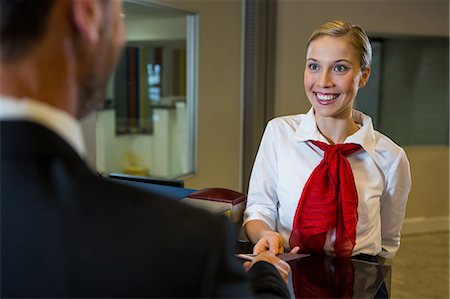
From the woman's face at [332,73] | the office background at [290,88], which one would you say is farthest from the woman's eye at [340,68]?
the office background at [290,88]

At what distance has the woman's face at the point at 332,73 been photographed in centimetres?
151

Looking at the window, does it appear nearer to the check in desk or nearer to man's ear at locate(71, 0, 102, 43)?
the check in desk

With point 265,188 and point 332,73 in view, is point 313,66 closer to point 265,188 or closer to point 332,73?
point 332,73

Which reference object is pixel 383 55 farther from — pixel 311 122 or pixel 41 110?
pixel 41 110

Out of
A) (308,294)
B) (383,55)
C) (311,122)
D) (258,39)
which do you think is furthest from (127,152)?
(308,294)

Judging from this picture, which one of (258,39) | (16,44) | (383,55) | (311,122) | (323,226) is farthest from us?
(383,55)

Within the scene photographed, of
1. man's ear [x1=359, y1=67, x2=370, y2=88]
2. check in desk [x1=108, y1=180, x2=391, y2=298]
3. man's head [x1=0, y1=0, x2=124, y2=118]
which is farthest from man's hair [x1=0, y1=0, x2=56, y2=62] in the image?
man's ear [x1=359, y1=67, x2=370, y2=88]

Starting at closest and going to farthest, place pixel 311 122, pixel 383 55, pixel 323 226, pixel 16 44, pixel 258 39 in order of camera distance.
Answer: pixel 16 44
pixel 323 226
pixel 311 122
pixel 258 39
pixel 383 55

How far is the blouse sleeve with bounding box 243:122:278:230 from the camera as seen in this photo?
161cm

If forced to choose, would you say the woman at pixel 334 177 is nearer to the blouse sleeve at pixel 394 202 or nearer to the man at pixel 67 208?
the blouse sleeve at pixel 394 202

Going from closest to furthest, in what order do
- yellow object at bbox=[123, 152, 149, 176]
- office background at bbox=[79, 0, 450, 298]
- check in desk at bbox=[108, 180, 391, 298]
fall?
check in desk at bbox=[108, 180, 391, 298] → office background at bbox=[79, 0, 450, 298] → yellow object at bbox=[123, 152, 149, 176]

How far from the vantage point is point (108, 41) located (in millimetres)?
638

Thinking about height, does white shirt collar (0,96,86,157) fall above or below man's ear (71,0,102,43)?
below

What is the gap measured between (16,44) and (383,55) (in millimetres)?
4893
